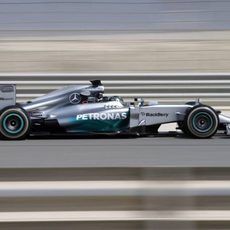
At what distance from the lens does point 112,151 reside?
8188 mm

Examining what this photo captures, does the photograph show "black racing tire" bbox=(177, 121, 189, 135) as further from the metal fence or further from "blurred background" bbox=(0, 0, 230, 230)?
the metal fence

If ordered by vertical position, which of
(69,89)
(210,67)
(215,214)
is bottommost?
(215,214)

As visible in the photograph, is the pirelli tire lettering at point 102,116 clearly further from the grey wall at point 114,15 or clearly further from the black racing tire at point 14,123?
the grey wall at point 114,15

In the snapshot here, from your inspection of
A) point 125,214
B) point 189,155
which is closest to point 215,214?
point 125,214

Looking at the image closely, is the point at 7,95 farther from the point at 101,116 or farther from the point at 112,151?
the point at 112,151

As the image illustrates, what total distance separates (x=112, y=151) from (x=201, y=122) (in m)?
2.06

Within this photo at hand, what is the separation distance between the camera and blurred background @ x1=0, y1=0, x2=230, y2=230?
347 centimetres

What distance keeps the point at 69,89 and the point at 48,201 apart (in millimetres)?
6485

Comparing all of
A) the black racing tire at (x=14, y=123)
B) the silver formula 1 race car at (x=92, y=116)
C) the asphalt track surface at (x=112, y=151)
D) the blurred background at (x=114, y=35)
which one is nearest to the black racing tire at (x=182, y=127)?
the silver formula 1 race car at (x=92, y=116)

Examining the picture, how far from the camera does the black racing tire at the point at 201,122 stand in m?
9.74

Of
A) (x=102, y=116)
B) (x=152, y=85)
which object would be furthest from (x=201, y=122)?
(x=152, y=85)

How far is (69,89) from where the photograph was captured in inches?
391

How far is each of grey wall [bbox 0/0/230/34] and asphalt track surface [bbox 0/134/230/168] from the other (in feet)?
24.3

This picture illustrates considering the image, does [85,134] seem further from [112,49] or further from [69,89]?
[112,49]
